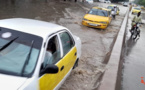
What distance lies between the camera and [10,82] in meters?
2.17

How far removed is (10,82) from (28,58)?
0.56 meters

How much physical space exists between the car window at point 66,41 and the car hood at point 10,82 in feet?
4.66

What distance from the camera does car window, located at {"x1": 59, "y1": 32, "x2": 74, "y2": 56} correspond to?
3.61m

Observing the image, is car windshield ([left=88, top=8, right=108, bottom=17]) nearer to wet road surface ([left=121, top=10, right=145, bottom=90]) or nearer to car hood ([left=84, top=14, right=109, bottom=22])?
car hood ([left=84, top=14, right=109, bottom=22])

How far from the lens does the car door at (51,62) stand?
2.65 metres

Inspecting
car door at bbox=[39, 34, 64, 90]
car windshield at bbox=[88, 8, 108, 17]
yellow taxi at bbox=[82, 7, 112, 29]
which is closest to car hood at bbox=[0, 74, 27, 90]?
car door at bbox=[39, 34, 64, 90]

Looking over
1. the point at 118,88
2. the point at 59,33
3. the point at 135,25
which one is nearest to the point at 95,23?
the point at 135,25

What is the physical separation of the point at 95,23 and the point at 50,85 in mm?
10323

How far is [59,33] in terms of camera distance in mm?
3496

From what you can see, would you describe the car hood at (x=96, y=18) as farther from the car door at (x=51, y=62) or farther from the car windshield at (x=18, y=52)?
the car windshield at (x=18, y=52)

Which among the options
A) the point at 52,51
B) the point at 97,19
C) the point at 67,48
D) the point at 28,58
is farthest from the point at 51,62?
the point at 97,19

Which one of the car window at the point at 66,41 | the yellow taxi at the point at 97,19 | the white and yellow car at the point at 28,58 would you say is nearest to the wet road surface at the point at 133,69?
the car window at the point at 66,41

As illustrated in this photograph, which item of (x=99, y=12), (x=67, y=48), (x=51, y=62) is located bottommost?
(x=99, y=12)

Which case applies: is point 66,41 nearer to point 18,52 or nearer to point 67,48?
point 67,48
